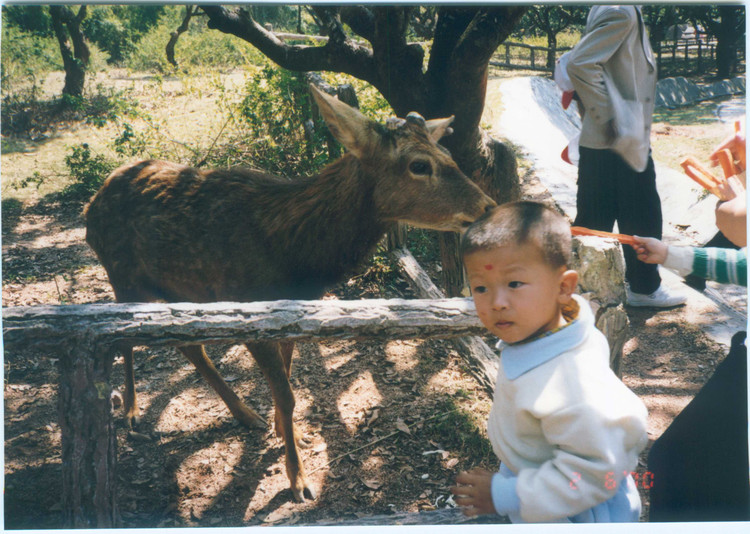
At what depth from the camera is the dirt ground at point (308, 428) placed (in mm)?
3549

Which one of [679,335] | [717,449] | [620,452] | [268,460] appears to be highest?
[620,452]

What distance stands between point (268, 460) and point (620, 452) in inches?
108

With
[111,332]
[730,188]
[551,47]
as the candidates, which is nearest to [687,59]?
[551,47]

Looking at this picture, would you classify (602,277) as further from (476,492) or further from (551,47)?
(551,47)

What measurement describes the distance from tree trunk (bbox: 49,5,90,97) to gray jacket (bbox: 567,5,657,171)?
2967 millimetres

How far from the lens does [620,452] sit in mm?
1739

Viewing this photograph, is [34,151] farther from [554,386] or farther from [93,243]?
[554,386]

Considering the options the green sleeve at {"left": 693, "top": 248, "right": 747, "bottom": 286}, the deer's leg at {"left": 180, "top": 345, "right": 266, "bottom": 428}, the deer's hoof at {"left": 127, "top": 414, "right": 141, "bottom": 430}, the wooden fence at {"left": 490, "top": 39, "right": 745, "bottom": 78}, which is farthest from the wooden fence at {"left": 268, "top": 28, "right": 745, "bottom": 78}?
the deer's hoof at {"left": 127, "top": 414, "right": 141, "bottom": 430}

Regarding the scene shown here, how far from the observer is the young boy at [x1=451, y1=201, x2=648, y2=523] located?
5.65ft

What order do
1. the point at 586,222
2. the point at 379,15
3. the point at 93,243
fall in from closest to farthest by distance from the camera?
the point at 93,243, the point at 379,15, the point at 586,222

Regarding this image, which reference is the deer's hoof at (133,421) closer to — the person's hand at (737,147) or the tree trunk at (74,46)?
the tree trunk at (74,46)

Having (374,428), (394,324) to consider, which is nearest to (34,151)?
(374,428)

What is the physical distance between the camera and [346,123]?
10.3 ft

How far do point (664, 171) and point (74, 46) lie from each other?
5261 mm
